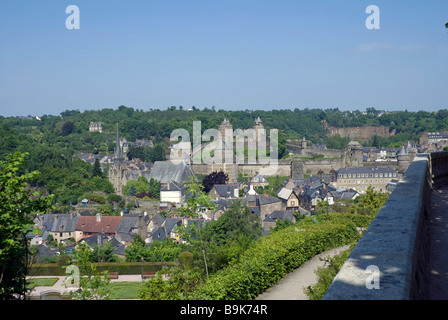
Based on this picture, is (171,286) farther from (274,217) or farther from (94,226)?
(94,226)

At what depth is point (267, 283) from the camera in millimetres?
8188

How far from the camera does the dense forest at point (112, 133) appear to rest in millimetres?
56812

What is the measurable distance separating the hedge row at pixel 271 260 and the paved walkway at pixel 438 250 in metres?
2.96

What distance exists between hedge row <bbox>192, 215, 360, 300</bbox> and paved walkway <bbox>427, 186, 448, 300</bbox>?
2.96m

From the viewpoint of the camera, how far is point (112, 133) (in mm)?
109375

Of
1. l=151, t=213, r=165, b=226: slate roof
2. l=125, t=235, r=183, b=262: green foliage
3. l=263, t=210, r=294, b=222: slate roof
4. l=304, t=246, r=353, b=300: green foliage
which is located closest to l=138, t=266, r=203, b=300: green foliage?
l=304, t=246, r=353, b=300: green foliage

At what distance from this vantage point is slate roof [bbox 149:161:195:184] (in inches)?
2301

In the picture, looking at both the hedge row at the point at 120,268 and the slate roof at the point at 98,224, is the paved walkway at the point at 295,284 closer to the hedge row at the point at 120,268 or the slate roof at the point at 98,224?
the hedge row at the point at 120,268

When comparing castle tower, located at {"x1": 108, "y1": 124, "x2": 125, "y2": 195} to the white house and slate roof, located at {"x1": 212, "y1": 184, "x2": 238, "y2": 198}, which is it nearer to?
the white house

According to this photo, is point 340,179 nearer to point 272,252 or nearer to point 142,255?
point 142,255

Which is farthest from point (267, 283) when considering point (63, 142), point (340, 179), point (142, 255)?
point (63, 142)

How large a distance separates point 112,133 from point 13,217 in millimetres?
106656
